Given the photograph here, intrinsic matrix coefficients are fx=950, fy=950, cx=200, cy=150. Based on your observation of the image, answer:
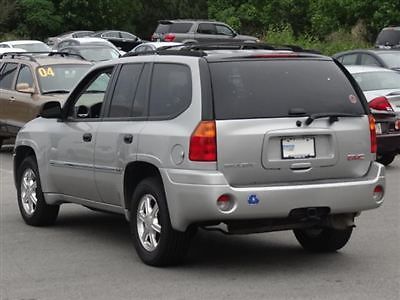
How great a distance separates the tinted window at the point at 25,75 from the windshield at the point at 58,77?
0.25 metres

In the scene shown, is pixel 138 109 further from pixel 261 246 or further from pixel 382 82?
pixel 382 82

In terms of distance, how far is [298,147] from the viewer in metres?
7.37

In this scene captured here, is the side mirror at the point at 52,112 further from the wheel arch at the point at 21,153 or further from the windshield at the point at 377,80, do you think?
the windshield at the point at 377,80

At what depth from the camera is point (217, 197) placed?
278 inches

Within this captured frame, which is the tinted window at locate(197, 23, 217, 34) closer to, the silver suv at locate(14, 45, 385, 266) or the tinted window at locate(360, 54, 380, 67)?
the tinted window at locate(360, 54, 380, 67)

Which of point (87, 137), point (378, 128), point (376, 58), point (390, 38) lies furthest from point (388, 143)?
point (390, 38)

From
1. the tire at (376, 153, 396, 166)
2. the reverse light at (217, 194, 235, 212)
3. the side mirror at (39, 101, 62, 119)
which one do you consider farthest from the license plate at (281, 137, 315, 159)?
the tire at (376, 153, 396, 166)

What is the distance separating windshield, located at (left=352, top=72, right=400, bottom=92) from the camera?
15.8 m

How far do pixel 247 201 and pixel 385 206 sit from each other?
402cm

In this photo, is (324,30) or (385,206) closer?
(385,206)

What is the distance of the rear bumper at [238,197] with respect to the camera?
708 centimetres

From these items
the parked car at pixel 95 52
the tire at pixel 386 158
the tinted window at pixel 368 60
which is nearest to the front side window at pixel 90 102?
the tire at pixel 386 158

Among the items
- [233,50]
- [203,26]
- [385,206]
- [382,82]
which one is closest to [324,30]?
[203,26]

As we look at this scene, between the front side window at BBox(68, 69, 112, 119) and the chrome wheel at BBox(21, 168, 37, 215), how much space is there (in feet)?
3.28
